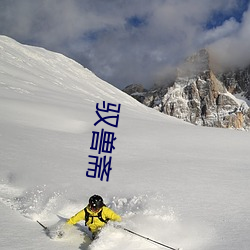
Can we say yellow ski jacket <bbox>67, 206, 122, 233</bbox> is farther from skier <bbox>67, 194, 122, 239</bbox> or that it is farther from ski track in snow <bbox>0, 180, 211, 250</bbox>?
ski track in snow <bbox>0, 180, 211, 250</bbox>

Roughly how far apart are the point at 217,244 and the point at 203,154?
6.76 m

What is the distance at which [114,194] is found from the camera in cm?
772

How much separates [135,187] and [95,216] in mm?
2232

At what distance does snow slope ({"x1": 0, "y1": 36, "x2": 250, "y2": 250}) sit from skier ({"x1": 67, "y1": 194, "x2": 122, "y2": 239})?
226 millimetres

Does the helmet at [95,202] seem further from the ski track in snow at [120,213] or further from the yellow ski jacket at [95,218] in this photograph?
the ski track in snow at [120,213]

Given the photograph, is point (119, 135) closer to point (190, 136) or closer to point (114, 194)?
point (190, 136)

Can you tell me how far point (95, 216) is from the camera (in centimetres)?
598

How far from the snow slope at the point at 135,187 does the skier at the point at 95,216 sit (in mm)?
226

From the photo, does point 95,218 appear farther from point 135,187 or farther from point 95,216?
point 135,187

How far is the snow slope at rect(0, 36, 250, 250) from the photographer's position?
219 inches

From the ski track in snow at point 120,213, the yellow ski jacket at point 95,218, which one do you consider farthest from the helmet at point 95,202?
the ski track in snow at point 120,213

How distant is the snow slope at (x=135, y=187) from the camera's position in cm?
555

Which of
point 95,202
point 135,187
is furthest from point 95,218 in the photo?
point 135,187

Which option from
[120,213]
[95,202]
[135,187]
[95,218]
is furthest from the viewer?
[135,187]
